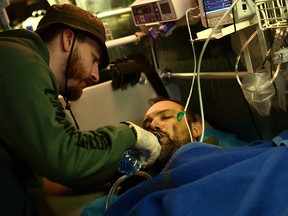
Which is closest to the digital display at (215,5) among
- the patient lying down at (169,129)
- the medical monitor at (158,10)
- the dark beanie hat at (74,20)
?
the medical monitor at (158,10)

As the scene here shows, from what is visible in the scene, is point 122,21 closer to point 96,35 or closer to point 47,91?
point 96,35

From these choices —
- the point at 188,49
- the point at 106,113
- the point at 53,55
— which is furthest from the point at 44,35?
the point at 188,49

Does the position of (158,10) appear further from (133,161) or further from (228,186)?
(228,186)

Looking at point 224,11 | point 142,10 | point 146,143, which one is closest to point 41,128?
point 146,143

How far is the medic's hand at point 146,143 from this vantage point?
1343 mm

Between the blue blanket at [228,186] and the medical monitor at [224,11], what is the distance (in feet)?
1.62

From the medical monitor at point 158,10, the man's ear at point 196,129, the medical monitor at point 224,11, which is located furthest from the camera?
the man's ear at point 196,129

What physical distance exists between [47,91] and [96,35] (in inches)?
19.8

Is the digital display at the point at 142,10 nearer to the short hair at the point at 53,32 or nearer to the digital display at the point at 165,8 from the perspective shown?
the digital display at the point at 165,8

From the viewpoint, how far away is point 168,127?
6.07 feet

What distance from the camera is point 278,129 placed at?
1724 mm

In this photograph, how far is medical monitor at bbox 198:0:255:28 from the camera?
129cm

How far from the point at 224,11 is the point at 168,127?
73 cm

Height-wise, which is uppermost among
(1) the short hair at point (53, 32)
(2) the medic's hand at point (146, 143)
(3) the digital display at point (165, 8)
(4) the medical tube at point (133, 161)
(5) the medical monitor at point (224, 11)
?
(1) the short hair at point (53, 32)
